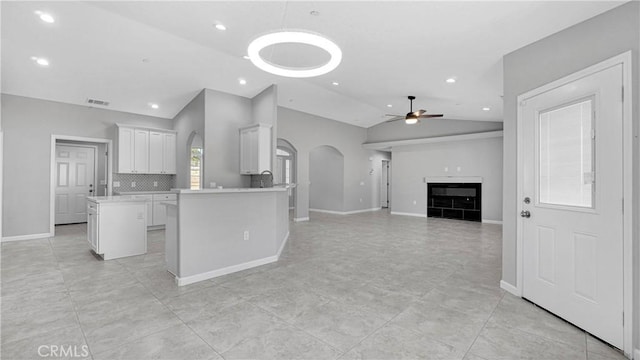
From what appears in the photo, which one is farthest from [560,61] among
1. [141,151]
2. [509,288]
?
[141,151]

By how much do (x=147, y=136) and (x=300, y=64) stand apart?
15.3 feet

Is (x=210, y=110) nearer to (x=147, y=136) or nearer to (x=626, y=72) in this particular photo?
(x=147, y=136)

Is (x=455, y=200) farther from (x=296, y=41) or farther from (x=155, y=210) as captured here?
(x=155, y=210)

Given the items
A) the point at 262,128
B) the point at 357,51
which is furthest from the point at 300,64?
the point at 262,128

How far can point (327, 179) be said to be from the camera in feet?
35.2

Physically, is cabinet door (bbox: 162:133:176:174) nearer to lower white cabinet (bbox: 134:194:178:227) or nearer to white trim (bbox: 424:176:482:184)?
lower white cabinet (bbox: 134:194:178:227)

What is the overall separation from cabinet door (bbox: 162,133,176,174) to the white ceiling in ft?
3.08

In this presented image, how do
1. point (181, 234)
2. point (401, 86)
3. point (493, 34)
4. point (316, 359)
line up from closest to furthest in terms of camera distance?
point (316, 359) → point (493, 34) → point (181, 234) → point (401, 86)

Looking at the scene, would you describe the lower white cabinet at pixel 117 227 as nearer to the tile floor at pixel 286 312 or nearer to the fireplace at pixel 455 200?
the tile floor at pixel 286 312

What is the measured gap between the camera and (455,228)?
24.5 feet

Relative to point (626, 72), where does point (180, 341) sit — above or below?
below
